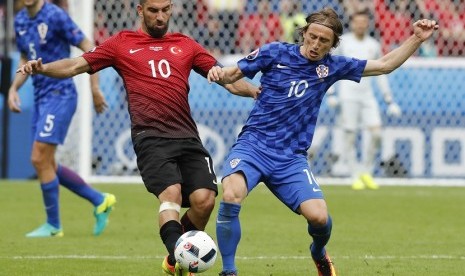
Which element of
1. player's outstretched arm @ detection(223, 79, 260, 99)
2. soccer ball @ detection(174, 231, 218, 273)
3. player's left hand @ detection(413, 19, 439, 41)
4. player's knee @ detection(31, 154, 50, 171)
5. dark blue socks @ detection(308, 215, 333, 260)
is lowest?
player's knee @ detection(31, 154, 50, 171)

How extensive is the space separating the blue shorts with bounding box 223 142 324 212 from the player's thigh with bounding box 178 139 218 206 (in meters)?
0.12

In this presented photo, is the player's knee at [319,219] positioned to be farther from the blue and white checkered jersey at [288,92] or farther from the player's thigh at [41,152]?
the player's thigh at [41,152]

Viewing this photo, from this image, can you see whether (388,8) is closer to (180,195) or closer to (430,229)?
(430,229)

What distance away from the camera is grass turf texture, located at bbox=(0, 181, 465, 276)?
9.22 m

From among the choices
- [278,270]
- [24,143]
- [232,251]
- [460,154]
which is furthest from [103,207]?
[460,154]

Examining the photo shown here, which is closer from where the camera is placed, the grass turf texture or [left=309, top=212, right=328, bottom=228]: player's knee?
[left=309, top=212, right=328, bottom=228]: player's knee

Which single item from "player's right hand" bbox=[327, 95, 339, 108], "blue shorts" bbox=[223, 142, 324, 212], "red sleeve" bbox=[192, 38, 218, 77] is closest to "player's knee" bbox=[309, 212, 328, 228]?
"blue shorts" bbox=[223, 142, 324, 212]

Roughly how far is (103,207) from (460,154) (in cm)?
746

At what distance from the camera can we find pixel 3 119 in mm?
17438

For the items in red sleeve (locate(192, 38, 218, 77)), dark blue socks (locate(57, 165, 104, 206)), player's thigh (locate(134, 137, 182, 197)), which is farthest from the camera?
dark blue socks (locate(57, 165, 104, 206))

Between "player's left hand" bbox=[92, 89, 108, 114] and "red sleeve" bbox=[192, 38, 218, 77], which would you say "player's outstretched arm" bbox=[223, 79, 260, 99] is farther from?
"player's left hand" bbox=[92, 89, 108, 114]

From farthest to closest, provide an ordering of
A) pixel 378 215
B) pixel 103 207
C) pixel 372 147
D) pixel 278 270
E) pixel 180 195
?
pixel 372 147
pixel 378 215
pixel 103 207
pixel 278 270
pixel 180 195

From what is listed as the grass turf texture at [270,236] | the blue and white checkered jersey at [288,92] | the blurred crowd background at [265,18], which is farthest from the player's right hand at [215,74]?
the blurred crowd background at [265,18]

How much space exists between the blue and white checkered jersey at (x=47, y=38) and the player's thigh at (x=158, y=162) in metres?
3.31
